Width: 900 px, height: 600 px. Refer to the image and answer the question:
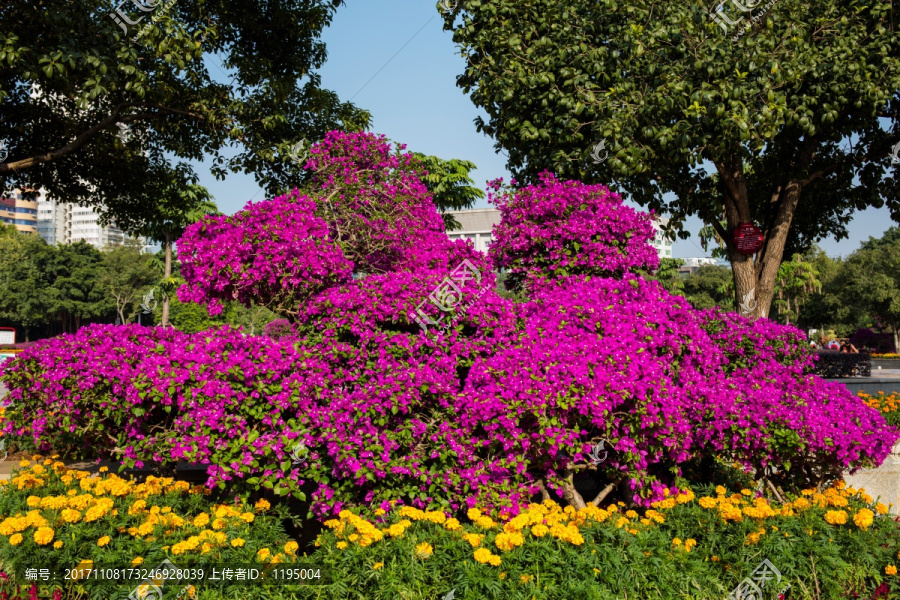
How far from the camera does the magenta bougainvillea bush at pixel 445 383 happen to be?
414 cm

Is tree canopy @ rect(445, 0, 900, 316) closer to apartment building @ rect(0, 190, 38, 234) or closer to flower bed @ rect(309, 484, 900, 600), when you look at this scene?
flower bed @ rect(309, 484, 900, 600)

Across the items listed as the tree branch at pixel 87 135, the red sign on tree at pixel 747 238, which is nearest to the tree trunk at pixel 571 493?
the red sign on tree at pixel 747 238

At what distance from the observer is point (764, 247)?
948 centimetres

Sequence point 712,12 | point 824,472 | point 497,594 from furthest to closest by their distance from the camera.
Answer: point 712,12 < point 824,472 < point 497,594

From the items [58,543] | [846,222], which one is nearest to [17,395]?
[58,543]

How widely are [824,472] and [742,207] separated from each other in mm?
5156

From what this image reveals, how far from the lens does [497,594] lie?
3.14m

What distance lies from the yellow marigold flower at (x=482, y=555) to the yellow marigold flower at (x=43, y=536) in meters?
2.50

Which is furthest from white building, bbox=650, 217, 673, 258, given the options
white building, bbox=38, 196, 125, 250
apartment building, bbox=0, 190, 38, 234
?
apartment building, bbox=0, 190, 38, 234

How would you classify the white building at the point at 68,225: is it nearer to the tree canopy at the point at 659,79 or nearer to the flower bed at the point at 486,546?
the tree canopy at the point at 659,79

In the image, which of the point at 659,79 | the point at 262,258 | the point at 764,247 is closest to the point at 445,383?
the point at 262,258

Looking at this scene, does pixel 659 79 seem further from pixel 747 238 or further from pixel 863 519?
pixel 863 519

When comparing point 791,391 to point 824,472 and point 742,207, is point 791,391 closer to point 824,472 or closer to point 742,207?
A: point 824,472

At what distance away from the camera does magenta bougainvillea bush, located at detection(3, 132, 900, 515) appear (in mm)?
4141
